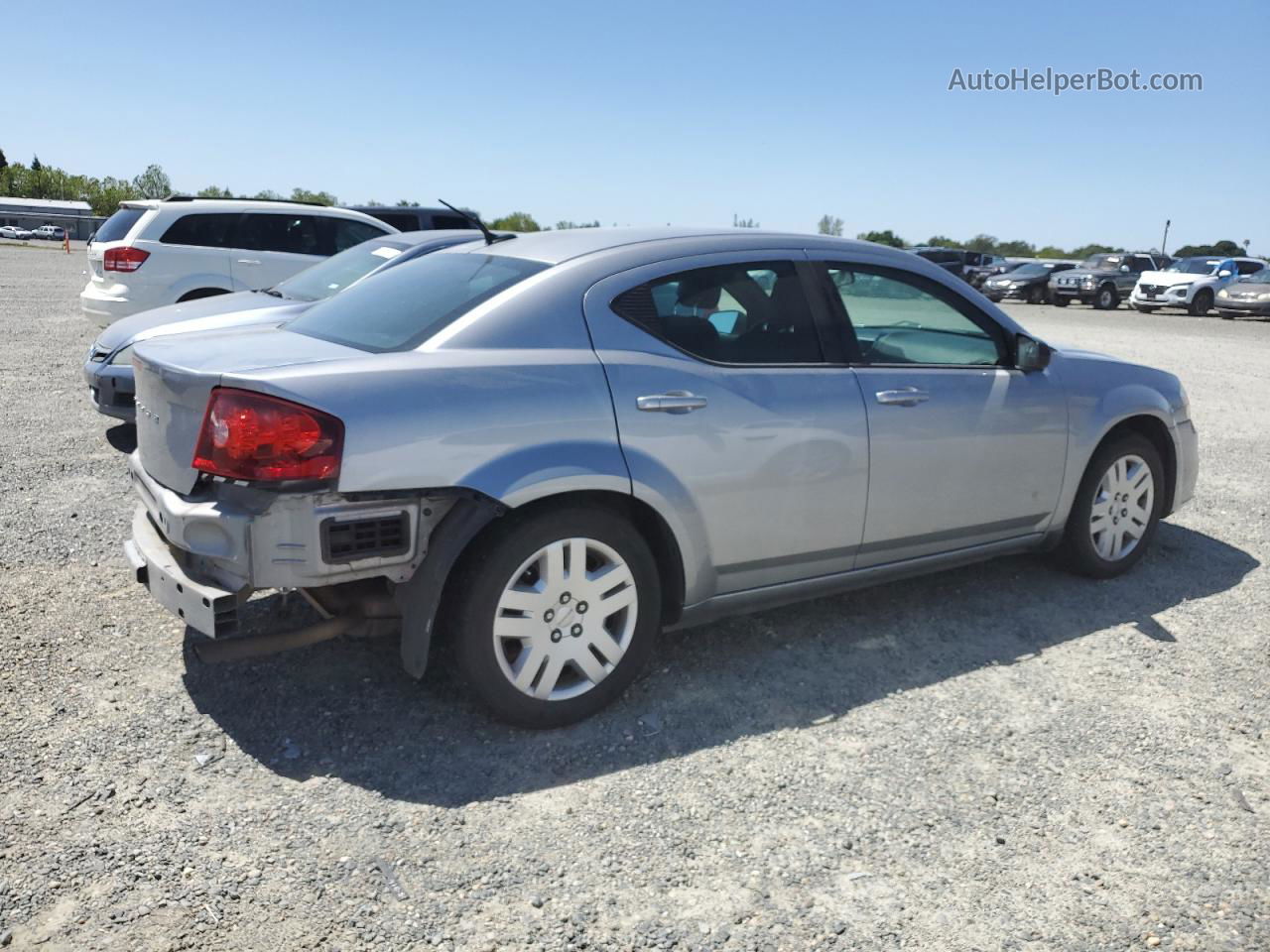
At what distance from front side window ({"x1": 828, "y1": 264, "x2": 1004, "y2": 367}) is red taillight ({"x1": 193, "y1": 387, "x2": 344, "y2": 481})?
214 centimetres

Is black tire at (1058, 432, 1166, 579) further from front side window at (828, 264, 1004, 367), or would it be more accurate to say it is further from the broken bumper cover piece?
the broken bumper cover piece

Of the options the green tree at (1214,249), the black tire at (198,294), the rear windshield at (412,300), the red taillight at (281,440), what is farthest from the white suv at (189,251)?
the green tree at (1214,249)

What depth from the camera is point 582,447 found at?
3.40 metres

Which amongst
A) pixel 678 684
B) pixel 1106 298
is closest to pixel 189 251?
pixel 678 684

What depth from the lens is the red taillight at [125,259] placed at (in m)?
10.0

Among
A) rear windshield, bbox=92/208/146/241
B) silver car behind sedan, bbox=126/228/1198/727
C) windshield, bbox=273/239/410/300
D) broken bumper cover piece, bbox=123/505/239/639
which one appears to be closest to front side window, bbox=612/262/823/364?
silver car behind sedan, bbox=126/228/1198/727

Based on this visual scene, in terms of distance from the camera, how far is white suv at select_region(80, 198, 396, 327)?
33.1ft

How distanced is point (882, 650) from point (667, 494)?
130 cm

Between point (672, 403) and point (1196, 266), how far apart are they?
30.4m

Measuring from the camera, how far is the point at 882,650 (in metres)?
4.26

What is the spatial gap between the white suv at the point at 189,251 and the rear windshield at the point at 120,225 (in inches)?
0.4

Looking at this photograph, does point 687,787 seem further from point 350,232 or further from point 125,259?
point 350,232

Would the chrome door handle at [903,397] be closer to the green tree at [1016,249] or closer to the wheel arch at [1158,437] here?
the wheel arch at [1158,437]

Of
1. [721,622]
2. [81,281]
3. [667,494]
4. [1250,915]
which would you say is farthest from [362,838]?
[81,281]
